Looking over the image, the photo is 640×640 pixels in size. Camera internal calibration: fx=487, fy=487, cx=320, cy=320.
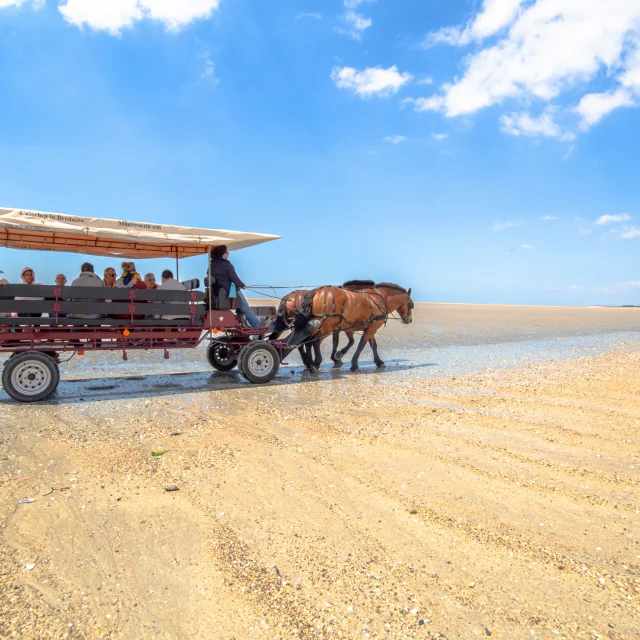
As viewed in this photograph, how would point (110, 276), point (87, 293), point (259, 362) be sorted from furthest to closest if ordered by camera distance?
point (110, 276)
point (259, 362)
point (87, 293)

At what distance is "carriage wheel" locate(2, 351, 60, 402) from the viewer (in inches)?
300

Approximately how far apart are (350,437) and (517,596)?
307 cm

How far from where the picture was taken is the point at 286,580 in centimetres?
286

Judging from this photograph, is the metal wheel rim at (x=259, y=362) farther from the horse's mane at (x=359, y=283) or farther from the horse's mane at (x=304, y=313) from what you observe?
the horse's mane at (x=359, y=283)

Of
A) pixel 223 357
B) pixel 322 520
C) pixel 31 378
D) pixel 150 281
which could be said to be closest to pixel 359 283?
pixel 223 357

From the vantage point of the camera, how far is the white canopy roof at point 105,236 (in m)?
7.58

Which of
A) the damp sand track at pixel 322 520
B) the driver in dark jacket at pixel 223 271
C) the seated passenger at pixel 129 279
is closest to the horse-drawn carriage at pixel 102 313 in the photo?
the driver in dark jacket at pixel 223 271

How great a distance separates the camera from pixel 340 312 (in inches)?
445

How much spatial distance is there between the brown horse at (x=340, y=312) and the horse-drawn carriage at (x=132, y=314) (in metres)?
0.02

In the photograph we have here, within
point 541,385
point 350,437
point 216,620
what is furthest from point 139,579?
point 541,385

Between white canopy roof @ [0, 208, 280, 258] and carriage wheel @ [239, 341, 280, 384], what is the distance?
2107mm

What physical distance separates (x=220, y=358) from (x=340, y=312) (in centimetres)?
299

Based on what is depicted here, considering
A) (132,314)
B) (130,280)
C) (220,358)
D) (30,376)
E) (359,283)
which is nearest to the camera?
(30,376)

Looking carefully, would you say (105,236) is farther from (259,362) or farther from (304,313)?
(304,313)
